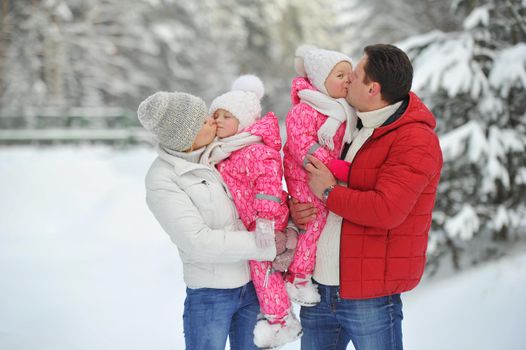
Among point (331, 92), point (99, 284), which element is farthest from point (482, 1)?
point (99, 284)

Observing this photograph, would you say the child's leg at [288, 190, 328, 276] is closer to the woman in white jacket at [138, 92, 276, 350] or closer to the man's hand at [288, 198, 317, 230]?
the man's hand at [288, 198, 317, 230]

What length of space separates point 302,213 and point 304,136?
1.26 ft

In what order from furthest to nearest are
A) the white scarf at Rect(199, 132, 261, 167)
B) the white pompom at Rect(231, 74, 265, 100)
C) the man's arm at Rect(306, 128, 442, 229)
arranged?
the white pompom at Rect(231, 74, 265, 100), the white scarf at Rect(199, 132, 261, 167), the man's arm at Rect(306, 128, 442, 229)

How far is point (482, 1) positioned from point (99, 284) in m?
5.96

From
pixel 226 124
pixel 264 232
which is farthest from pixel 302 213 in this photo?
pixel 226 124

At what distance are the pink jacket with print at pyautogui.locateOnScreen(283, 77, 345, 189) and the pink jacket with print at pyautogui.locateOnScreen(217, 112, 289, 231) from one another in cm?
10

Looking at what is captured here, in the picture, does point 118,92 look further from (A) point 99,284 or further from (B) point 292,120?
(B) point 292,120

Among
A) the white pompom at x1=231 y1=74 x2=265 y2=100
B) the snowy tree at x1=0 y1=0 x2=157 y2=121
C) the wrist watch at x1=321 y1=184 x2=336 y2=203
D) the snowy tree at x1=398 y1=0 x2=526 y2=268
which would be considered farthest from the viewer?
the snowy tree at x1=0 y1=0 x2=157 y2=121

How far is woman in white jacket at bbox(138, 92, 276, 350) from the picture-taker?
2270 mm

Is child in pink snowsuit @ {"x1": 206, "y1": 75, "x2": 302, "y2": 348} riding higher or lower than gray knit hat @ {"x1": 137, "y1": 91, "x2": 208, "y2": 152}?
lower

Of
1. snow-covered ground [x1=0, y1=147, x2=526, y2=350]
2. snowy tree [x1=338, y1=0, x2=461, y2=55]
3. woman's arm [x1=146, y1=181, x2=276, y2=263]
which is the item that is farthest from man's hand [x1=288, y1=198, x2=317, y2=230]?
snowy tree [x1=338, y1=0, x2=461, y2=55]

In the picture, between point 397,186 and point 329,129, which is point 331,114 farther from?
point 397,186

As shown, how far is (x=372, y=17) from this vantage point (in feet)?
53.8

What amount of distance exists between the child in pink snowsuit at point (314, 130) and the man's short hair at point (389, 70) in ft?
0.76
